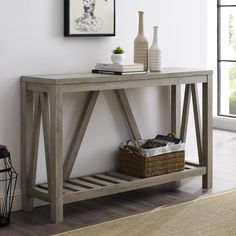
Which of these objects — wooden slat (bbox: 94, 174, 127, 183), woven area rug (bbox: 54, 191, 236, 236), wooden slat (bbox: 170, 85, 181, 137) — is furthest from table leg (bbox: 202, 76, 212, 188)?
wooden slat (bbox: 94, 174, 127, 183)

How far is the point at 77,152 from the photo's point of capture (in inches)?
175

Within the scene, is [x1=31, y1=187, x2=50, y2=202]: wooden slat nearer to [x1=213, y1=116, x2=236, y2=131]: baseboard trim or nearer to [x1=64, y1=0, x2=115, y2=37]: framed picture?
[x1=64, y1=0, x2=115, y2=37]: framed picture

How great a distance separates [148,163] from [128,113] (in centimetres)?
46

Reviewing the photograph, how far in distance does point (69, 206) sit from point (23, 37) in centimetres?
114

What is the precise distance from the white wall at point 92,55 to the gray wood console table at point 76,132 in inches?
2.9

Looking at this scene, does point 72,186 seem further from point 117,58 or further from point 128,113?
point 117,58

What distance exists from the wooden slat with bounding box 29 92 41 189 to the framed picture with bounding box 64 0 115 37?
0.51 metres

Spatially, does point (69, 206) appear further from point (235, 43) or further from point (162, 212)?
point (235, 43)

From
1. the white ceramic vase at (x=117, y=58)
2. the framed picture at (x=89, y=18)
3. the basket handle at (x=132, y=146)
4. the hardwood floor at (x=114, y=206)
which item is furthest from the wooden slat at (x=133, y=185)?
the framed picture at (x=89, y=18)

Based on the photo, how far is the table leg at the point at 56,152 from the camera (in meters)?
3.89

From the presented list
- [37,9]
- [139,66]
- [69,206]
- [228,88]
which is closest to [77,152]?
[69,206]

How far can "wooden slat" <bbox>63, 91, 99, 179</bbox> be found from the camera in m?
4.43

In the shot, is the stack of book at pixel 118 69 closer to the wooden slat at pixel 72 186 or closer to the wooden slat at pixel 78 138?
the wooden slat at pixel 78 138

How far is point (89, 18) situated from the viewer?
443 cm
